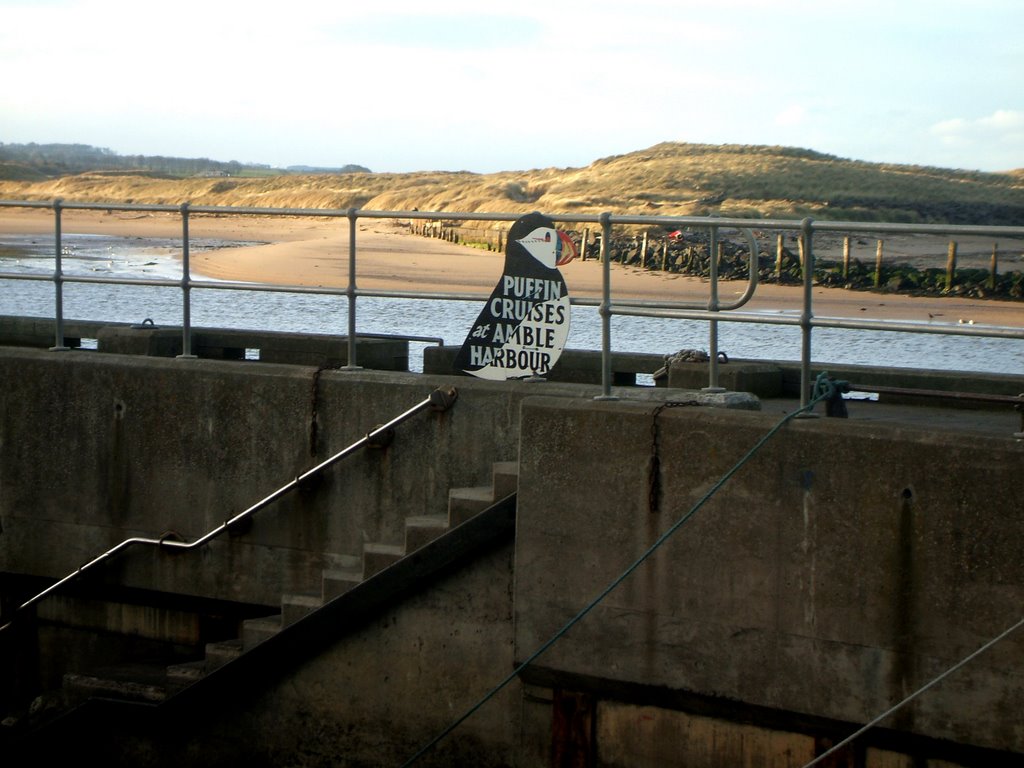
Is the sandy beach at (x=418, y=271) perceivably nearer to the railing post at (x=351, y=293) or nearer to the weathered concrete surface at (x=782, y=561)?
the railing post at (x=351, y=293)

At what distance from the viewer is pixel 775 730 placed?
21.5 feet

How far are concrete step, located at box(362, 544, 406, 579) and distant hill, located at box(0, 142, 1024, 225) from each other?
5491 centimetres

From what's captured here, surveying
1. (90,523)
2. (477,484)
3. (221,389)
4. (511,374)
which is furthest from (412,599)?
(90,523)

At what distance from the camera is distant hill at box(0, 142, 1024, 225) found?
73.1 meters

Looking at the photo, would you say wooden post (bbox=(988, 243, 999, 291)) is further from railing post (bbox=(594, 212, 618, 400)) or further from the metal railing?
railing post (bbox=(594, 212, 618, 400))

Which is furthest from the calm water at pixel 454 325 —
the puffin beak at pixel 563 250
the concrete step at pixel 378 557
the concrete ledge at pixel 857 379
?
the concrete step at pixel 378 557

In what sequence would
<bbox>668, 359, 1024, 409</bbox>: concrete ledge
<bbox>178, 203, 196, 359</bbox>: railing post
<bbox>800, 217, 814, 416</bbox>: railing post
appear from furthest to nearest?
<bbox>178, 203, 196, 359</bbox>: railing post, <bbox>668, 359, 1024, 409</bbox>: concrete ledge, <bbox>800, 217, 814, 416</bbox>: railing post

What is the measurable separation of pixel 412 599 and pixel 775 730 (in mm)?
2066

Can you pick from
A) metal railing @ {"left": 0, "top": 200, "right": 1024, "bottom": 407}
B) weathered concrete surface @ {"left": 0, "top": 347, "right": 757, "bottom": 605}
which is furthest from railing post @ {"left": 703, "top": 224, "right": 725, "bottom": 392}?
weathered concrete surface @ {"left": 0, "top": 347, "right": 757, "bottom": 605}

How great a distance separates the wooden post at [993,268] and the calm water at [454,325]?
21.8 inches

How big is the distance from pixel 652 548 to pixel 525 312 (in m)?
1.81

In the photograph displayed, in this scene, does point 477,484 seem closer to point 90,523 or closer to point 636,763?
point 636,763

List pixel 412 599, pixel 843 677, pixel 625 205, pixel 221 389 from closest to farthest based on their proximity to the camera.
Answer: pixel 843 677 → pixel 412 599 → pixel 221 389 → pixel 625 205

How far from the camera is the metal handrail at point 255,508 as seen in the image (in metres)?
7.92
